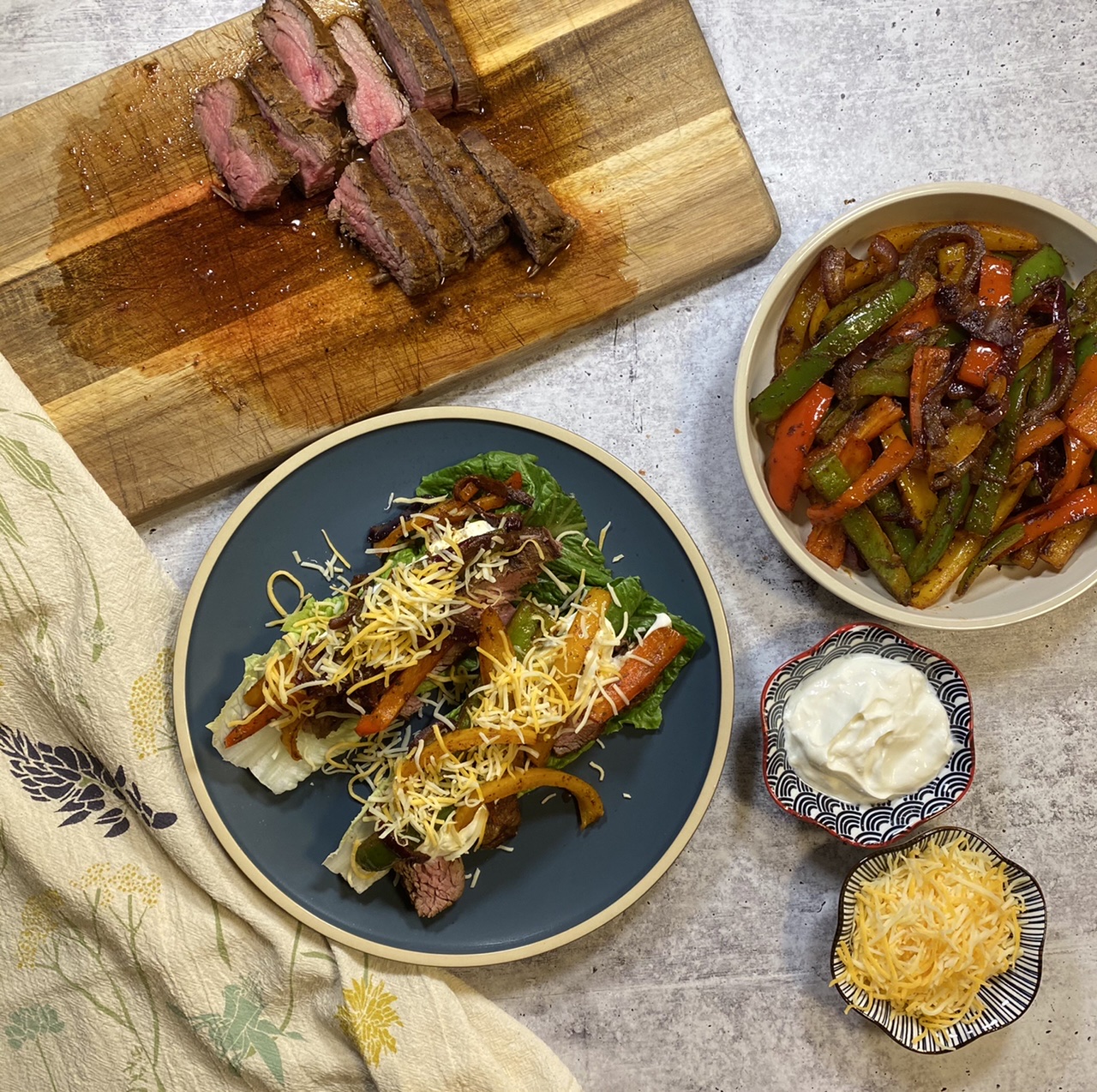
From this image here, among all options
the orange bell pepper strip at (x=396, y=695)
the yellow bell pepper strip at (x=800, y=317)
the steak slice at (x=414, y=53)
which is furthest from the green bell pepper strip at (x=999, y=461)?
the steak slice at (x=414, y=53)

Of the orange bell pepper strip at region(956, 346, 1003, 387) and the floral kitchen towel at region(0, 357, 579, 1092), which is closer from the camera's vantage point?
the orange bell pepper strip at region(956, 346, 1003, 387)

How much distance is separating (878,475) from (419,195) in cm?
177

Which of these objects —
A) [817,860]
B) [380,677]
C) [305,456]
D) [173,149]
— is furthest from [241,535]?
[817,860]

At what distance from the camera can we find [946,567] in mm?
2971

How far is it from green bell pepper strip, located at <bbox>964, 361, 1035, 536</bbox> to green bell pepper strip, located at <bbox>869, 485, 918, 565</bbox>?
19 centimetres

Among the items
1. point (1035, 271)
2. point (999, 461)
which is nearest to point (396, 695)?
point (999, 461)

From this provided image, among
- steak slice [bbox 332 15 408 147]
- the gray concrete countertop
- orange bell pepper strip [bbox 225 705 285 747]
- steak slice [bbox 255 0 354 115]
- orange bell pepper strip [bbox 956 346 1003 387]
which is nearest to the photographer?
orange bell pepper strip [bbox 225 705 285 747]

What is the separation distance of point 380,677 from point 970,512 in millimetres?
1954

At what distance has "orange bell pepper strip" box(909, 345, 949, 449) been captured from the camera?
2.85 metres

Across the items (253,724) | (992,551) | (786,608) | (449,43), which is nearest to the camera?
(253,724)

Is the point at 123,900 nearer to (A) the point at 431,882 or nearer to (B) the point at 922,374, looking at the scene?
(A) the point at 431,882

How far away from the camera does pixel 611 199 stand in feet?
10.3

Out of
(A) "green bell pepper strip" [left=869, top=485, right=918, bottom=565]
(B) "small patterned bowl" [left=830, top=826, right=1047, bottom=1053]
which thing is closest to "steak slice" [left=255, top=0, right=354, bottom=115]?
(A) "green bell pepper strip" [left=869, top=485, right=918, bottom=565]

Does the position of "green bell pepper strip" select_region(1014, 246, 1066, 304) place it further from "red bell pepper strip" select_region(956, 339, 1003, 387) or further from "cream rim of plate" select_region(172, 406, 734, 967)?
"cream rim of plate" select_region(172, 406, 734, 967)
